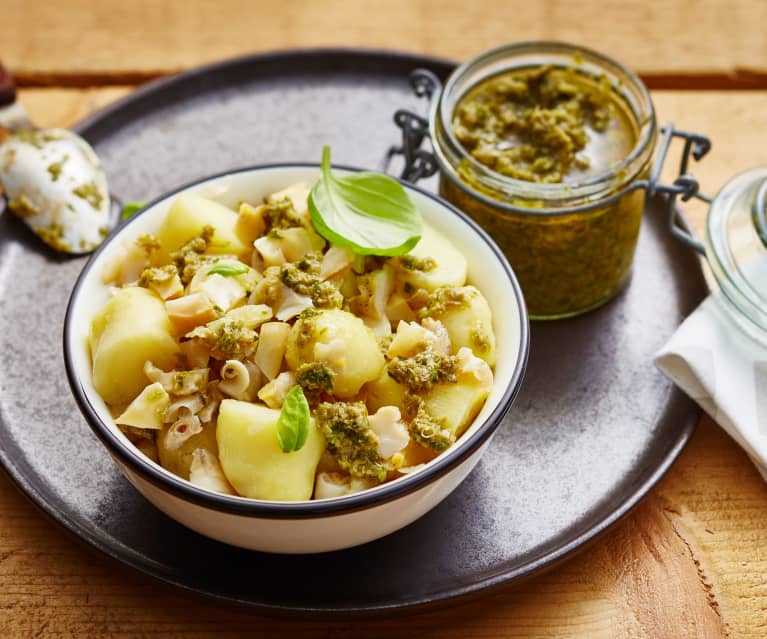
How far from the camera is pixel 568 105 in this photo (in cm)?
243

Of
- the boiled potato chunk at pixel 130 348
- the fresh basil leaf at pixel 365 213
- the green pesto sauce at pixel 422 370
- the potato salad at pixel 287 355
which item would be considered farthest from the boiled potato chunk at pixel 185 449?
the fresh basil leaf at pixel 365 213

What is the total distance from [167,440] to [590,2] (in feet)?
8.64

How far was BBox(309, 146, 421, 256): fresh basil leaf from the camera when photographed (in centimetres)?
194

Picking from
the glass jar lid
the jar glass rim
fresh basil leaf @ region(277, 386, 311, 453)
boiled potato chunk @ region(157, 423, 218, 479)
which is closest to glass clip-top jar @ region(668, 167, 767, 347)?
the glass jar lid

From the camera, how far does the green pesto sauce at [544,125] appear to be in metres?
2.31

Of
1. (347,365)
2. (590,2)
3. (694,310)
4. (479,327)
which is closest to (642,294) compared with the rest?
(694,310)

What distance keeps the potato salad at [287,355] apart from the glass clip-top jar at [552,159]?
0.31 metres

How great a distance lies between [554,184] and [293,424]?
0.94 m

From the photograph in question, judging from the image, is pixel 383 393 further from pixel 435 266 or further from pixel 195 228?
pixel 195 228

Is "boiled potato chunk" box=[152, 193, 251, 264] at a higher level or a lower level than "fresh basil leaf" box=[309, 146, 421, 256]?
lower

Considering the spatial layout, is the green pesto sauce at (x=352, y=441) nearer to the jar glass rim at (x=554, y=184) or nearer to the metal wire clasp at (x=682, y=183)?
the jar glass rim at (x=554, y=184)

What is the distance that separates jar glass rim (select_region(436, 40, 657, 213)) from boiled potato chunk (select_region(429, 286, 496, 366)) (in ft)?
1.31

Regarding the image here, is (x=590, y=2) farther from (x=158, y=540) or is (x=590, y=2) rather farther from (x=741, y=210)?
(x=158, y=540)

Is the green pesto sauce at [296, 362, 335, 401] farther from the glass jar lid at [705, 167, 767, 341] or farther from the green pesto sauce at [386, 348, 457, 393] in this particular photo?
the glass jar lid at [705, 167, 767, 341]
